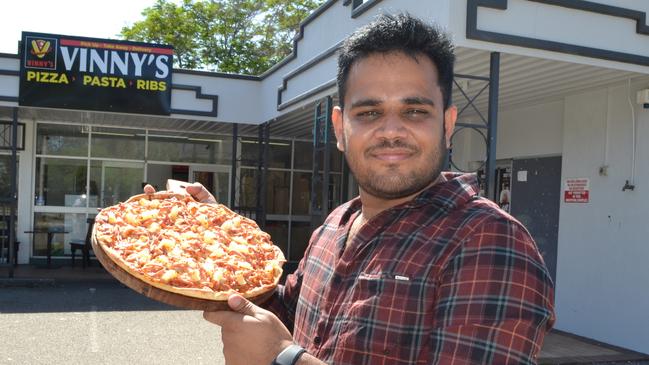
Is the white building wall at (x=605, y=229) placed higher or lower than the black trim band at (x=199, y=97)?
lower

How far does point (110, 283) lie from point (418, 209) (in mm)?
11104

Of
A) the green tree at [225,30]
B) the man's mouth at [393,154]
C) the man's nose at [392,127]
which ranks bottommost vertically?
the man's mouth at [393,154]

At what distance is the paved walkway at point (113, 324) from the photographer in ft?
21.6

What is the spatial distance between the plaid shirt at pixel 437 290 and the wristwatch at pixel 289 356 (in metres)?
0.14

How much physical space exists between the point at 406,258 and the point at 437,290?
0.13 metres

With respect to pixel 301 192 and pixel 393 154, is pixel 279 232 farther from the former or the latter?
pixel 393 154

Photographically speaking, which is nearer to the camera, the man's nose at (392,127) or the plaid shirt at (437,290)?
the plaid shirt at (437,290)

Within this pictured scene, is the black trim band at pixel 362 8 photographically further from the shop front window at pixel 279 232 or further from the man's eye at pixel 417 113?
the shop front window at pixel 279 232

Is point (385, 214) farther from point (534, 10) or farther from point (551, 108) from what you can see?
point (551, 108)

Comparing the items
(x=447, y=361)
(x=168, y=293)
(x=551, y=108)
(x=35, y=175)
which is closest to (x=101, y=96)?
(x=35, y=175)

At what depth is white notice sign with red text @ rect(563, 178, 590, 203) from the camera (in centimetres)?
782

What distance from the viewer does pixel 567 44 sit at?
5.89 m

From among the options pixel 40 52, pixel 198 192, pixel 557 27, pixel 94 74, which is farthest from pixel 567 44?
pixel 40 52

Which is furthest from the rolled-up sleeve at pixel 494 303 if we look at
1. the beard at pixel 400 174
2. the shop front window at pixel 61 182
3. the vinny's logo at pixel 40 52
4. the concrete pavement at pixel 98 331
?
the shop front window at pixel 61 182
